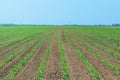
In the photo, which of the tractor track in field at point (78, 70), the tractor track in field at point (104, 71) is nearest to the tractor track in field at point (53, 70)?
the tractor track in field at point (78, 70)

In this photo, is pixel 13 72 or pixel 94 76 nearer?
pixel 94 76

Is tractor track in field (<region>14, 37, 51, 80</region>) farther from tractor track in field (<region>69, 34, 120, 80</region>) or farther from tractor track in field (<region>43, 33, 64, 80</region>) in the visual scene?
tractor track in field (<region>69, 34, 120, 80</region>)

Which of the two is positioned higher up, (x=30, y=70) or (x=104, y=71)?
(x=104, y=71)

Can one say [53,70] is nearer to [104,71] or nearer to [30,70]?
[30,70]

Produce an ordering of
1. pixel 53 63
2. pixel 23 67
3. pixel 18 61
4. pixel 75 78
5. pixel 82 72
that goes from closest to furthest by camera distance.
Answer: pixel 75 78, pixel 82 72, pixel 23 67, pixel 53 63, pixel 18 61

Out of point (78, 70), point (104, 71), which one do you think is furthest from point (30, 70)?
point (104, 71)

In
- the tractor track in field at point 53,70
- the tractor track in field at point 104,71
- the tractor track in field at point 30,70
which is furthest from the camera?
the tractor track in field at point 30,70

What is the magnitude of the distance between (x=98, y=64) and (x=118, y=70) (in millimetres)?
1506

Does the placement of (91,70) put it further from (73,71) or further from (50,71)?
(50,71)

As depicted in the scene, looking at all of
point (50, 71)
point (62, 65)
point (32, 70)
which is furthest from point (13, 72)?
point (62, 65)

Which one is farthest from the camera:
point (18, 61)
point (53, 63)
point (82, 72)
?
point (18, 61)

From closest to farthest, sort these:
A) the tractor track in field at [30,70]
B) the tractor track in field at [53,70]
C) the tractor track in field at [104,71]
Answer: the tractor track in field at [104,71] → the tractor track in field at [53,70] → the tractor track in field at [30,70]

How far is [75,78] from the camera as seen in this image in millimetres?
9555

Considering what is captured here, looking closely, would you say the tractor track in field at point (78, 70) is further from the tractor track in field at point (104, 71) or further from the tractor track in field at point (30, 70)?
the tractor track in field at point (30, 70)
